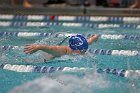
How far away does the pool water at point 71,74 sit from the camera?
3.89 meters

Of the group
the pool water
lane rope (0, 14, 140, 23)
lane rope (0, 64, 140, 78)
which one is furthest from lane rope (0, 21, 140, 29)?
lane rope (0, 64, 140, 78)

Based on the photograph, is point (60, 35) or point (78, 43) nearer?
point (78, 43)

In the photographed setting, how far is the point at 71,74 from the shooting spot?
433 centimetres

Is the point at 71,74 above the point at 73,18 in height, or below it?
above

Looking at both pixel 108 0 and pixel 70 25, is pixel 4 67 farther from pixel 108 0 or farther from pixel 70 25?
pixel 108 0

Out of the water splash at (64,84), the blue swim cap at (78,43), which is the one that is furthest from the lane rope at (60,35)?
the water splash at (64,84)

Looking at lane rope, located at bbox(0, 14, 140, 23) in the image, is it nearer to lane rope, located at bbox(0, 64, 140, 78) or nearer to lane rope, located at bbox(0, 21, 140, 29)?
lane rope, located at bbox(0, 21, 140, 29)

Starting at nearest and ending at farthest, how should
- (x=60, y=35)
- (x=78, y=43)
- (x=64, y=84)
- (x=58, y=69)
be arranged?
(x=64, y=84) < (x=58, y=69) < (x=78, y=43) < (x=60, y=35)

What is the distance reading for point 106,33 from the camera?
277 inches

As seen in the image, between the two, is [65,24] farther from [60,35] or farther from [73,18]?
[60,35]

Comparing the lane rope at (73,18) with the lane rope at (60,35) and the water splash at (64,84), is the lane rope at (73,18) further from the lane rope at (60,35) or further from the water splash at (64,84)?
the water splash at (64,84)

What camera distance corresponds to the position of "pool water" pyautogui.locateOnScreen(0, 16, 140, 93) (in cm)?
389

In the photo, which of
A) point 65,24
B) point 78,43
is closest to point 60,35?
point 65,24

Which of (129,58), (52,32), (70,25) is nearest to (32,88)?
(129,58)
